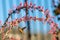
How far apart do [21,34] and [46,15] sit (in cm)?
23

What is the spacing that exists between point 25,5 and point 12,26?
180 mm

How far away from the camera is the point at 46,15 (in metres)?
1.10

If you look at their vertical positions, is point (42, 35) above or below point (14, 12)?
below

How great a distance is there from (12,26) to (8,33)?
0.18 feet

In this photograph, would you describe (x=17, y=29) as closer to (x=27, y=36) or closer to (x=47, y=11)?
(x=27, y=36)

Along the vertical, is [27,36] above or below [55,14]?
below

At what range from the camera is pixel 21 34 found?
3.59 ft

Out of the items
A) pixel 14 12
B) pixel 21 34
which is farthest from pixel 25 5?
pixel 21 34

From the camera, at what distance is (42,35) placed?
1132mm

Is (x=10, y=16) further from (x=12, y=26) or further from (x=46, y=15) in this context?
(x=46, y=15)

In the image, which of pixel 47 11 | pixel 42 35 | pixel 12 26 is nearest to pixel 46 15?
pixel 47 11

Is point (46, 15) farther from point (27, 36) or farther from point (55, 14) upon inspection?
point (27, 36)

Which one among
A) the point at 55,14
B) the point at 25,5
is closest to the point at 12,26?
the point at 25,5

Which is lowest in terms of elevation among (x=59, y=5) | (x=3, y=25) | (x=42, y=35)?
(x=42, y=35)
